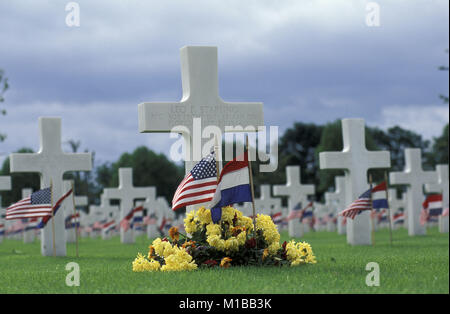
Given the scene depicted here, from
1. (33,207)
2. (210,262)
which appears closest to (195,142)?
(210,262)

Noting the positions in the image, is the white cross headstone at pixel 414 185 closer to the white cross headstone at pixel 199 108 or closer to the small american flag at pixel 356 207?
the small american flag at pixel 356 207

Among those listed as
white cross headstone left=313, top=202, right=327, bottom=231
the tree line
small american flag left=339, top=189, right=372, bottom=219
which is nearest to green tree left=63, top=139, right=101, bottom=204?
the tree line

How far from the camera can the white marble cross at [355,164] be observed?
25219mm

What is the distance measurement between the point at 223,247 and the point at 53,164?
12302 millimetres

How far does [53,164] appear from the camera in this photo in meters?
23.9

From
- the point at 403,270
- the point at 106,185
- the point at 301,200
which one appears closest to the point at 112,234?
the point at 301,200

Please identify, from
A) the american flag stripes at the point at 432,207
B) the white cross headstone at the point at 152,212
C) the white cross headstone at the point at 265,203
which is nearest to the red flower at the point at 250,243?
the american flag stripes at the point at 432,207

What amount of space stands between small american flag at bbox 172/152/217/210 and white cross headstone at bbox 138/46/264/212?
164 cm

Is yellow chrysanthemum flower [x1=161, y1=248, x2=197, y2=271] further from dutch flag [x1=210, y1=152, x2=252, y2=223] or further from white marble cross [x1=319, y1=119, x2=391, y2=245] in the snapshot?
white marble cross [x1=319, y1=119, x2=391, y2=245]

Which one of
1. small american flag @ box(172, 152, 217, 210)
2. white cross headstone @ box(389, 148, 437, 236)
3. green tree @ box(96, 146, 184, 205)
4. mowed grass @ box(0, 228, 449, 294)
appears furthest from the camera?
green tree @ box(96, 146, 184, 205)

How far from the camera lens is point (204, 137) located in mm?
15180

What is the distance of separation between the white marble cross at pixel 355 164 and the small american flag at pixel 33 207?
9723mm

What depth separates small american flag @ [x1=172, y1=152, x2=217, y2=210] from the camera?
13289 mm
